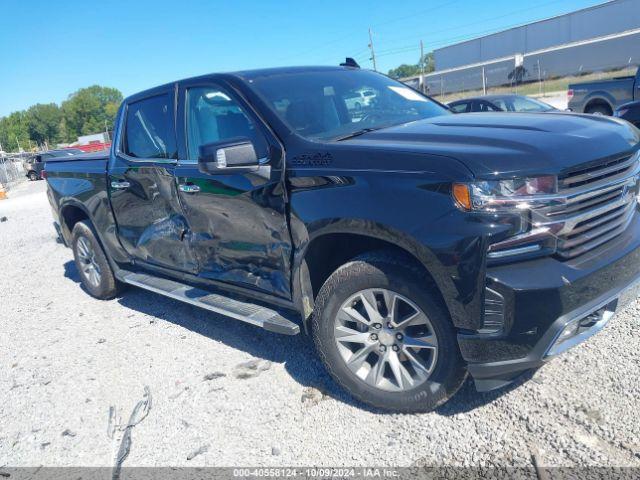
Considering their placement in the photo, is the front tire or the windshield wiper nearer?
the front tire

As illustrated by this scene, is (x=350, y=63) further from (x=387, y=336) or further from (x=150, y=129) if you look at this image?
(x=387, y=336)

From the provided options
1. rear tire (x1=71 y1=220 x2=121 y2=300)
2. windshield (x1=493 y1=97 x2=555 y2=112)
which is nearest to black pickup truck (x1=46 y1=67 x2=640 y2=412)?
rear tire (x1=71 y1=220 x2=121 y2=300)

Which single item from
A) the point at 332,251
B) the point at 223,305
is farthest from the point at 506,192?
the point at 223,305

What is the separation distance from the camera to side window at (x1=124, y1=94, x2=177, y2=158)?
4090 millimetres

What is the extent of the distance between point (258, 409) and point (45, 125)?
146505 millimetres

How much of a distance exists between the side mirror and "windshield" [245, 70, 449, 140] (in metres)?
0.35

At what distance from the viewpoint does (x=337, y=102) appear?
12.1ft

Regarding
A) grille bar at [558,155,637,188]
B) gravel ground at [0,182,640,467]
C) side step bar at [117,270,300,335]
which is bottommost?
gravel ground at [0,182,640,467]

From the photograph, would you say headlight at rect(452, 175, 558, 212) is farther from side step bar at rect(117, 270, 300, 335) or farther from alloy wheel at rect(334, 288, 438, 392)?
side step bar at rect(117, 270, 300, 335)

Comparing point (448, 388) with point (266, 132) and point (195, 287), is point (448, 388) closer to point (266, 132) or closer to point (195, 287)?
point (266, 132)

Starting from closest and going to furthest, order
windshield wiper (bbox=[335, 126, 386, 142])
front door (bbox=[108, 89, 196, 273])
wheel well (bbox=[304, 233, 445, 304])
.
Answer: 1. wheel well (bbox=[304, 233, 445, 304])
2. windshield wiper (bbox=[335, 126, 386, 142])
3. front door (bbox=[108, 89, 196, 273])

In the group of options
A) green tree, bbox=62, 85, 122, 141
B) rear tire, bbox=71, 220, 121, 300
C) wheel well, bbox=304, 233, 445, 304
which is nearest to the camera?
wheel well, bbox=304, 233, 445, 304

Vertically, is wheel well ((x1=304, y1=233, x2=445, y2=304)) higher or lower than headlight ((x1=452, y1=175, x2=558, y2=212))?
lower

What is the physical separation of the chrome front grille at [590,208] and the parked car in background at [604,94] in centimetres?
1040
